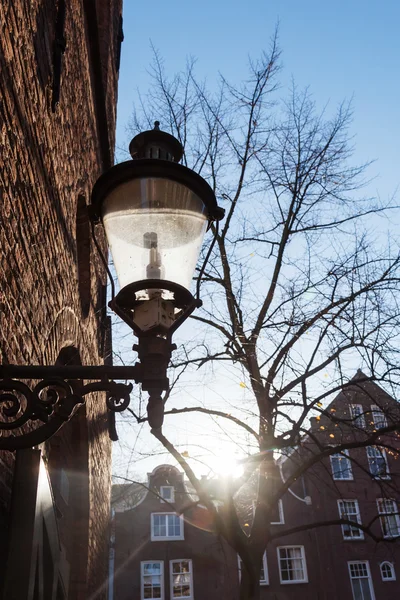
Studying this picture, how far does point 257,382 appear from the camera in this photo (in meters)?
8.05

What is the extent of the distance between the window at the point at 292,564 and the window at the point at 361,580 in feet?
6.90

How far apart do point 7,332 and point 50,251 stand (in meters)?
0.96

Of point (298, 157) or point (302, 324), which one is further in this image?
point (298, 157)

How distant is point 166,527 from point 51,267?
2307 cm

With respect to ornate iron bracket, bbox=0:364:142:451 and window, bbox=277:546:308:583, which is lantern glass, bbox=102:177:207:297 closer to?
ornate iron bracket, bbox=0:364:142:451

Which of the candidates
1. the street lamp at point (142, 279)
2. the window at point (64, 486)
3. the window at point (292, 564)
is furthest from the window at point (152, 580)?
the street lamp at point (142, 279)

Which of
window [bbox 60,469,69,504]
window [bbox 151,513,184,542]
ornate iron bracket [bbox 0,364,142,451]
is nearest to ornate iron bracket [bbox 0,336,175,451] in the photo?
ornate iron bracket [bbox 0,364,142,451]

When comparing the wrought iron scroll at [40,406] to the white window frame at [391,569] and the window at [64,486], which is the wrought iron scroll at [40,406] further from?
the white window frame at [391,569]

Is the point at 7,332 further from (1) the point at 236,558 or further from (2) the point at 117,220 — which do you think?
(1) the point at 236,558

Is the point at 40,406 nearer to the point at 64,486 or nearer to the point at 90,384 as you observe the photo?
the point at 90,384

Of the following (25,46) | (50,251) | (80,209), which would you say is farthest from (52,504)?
(80,209)

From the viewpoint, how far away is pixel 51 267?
3.23 metres

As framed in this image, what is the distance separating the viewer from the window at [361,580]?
77.1 feet

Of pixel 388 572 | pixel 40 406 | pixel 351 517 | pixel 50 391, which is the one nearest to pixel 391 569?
pixel 388 572
